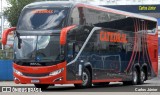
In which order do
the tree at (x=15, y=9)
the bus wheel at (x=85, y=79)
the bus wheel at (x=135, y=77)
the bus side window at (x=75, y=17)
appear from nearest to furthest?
the bus side window at (x=75, y=17), the bus wheel at (x=85, y=79), the bus wheel at (x=135, y=77), the tree at (x=15, y=9)

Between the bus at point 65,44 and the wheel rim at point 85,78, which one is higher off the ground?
the bus at point 65,44

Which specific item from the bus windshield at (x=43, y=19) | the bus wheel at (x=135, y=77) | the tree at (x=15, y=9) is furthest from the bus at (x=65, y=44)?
the tree at (x=15, y=9)

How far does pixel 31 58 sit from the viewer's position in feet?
68.9

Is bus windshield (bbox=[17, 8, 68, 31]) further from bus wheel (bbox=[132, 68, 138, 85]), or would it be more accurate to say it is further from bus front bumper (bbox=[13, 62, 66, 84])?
bus wheel (bbox=[132, 68, 138, 85])

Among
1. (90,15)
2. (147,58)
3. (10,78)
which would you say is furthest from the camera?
(10,78)

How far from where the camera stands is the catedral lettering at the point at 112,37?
24.1 m

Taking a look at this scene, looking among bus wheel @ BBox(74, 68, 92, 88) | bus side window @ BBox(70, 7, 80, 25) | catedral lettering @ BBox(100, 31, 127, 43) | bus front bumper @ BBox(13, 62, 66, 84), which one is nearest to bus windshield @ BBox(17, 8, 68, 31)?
bus side window @ BBox(70, 7, 80, 25)

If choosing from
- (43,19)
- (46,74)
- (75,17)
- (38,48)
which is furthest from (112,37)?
(46,74)

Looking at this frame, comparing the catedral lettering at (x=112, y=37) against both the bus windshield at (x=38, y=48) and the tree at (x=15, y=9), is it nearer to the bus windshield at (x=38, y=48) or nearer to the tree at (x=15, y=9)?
the bus windshield at (x=38, y=48)

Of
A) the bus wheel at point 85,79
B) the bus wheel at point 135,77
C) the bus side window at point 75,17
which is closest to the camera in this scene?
the bus side window at point 75,17

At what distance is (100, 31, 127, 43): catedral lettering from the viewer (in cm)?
2408

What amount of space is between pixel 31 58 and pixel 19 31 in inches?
52.1

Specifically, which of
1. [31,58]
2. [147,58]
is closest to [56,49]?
[31,58]

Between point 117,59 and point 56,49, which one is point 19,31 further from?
point 117,59
